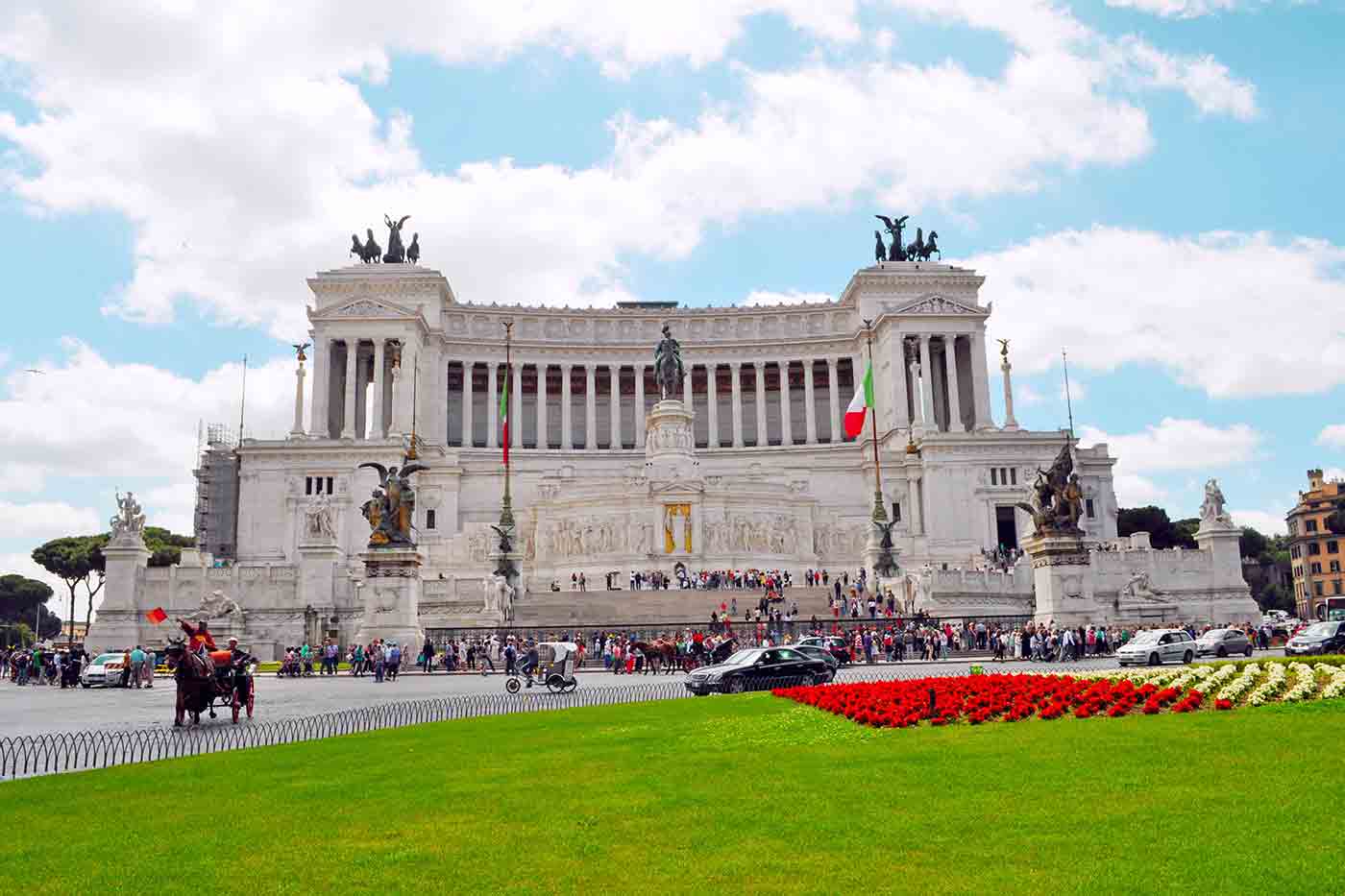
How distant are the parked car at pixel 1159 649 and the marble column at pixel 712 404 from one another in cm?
7156

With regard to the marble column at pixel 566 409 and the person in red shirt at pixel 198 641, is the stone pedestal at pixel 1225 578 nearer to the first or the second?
the person in red shirt at pixel 198 641

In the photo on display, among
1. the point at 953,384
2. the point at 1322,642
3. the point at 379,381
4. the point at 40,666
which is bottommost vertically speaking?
the point at 40,666

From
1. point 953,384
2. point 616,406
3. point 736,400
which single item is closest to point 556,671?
point 953,384

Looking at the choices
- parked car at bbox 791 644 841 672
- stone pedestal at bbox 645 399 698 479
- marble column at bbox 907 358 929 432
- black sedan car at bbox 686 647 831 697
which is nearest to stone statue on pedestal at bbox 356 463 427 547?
black sedan car at bbox 686 647 831 697

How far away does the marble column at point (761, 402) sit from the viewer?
4168 inches

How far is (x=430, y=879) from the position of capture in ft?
29.7

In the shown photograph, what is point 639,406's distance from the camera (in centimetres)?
10875

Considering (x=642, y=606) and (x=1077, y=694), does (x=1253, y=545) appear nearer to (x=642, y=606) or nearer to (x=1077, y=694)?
(x=642, y=606)

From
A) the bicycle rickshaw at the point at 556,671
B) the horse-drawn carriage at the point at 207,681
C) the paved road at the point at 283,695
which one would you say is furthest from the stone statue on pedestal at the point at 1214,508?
the horse-drawn carriage at the point at 207,681

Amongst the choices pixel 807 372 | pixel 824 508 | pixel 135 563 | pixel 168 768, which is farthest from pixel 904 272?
pixel 168 768

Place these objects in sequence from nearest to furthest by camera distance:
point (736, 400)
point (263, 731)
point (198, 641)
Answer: point (263, 731), point (198, 641), point (736, 400)

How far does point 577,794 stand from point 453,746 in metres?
5.83

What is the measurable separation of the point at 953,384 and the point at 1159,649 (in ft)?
216

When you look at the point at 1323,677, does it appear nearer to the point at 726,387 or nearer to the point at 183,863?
the point at 183,863
